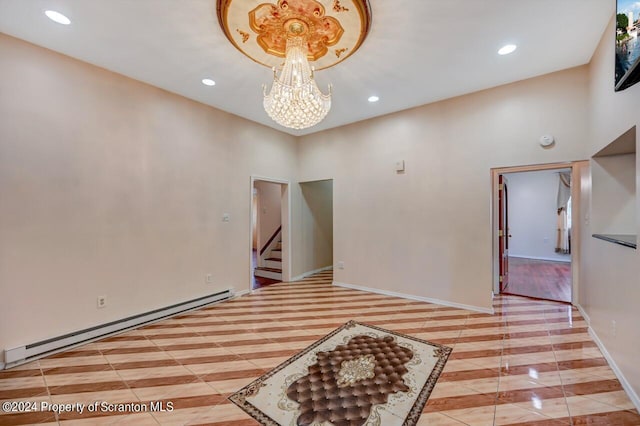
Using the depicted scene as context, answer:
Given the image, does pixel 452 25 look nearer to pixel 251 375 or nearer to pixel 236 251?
pixel 251 375

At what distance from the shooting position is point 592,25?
2.35m

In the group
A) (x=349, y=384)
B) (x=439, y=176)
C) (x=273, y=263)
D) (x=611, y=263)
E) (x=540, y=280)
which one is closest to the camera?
(x=349, y=384)

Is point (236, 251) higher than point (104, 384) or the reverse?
higher

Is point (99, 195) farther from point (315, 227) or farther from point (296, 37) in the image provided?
point (315, 227)

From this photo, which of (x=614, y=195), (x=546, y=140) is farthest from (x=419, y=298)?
(x=546, y=140)

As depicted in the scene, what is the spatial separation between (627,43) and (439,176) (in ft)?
7.47

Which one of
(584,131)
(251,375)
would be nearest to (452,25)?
(584,131)

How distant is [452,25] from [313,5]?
128 cm

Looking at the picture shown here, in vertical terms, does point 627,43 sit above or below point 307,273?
above

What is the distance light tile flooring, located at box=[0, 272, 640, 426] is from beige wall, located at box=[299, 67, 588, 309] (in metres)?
0.68

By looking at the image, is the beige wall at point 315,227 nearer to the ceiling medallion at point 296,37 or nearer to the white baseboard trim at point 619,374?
the ceiling medallion at point 296,37

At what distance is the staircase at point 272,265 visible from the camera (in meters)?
5.91

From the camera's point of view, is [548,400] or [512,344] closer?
[548,400]

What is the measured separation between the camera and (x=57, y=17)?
223cm
